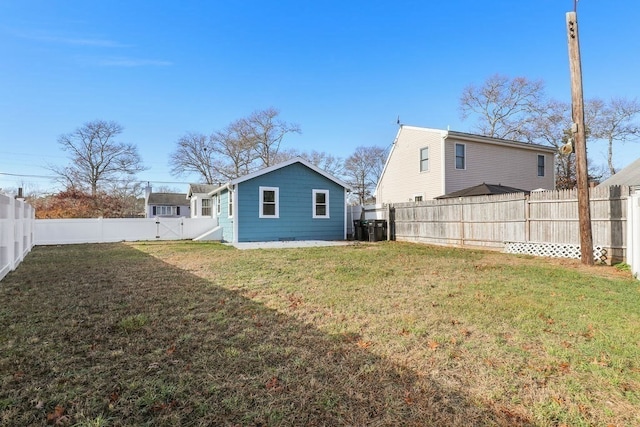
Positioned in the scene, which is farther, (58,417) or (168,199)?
(168,199)

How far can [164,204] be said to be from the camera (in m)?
35.9

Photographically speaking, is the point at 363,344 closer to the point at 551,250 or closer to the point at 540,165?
the point at 551,250

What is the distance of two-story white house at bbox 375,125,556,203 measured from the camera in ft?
51.1

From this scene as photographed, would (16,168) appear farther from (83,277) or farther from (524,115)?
(524,115)

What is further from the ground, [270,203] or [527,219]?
[270,203]

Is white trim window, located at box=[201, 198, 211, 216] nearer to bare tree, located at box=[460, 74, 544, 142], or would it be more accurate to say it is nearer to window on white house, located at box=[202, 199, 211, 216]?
window on white house, located at box=[202, 199, 211, 216]

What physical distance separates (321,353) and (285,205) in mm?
11279

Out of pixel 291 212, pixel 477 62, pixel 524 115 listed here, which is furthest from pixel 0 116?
pixel 524 115

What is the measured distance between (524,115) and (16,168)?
46.7 metres

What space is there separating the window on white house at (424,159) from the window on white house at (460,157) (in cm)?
143

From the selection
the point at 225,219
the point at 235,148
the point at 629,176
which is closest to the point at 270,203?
the point at 225,219

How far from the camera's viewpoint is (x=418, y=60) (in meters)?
16.5

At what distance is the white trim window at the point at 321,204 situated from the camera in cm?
1457

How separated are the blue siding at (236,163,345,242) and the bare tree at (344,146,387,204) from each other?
889 inches
